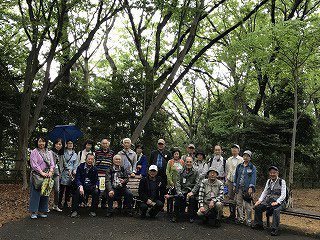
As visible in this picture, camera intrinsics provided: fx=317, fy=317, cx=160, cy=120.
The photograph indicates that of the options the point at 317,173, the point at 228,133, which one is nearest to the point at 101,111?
the point at 228,133

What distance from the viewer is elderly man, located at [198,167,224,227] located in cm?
677

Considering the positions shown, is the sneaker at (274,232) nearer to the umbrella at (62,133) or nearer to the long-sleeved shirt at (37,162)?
the long-sleeved shirt at (37,162)

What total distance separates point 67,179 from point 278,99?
11134mm

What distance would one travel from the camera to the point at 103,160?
7730mm

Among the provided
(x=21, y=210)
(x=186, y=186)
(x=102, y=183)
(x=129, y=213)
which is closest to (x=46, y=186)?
(x=102, y=183)

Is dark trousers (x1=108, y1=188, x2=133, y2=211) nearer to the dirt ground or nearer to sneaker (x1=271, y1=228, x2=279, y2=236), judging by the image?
the dirt ground

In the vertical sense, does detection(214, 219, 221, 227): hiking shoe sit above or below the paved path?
above

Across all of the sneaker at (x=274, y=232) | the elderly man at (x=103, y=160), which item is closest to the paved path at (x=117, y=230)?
the sneaker at (x=274, y=232)

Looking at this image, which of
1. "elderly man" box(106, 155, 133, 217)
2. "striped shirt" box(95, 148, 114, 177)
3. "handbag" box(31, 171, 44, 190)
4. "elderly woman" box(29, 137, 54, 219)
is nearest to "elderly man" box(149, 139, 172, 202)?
"elderly man" box(106, 155, 133, 217)

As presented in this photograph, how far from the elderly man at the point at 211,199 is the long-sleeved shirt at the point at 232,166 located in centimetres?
111

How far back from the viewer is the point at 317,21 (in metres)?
8.87

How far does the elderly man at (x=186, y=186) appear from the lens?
7.28 m

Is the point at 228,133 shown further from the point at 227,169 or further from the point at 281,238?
the point at 281,238

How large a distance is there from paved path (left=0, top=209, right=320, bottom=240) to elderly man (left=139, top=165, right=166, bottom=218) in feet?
0.83
